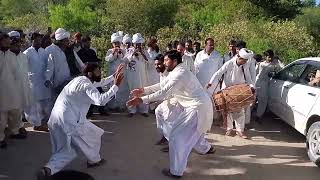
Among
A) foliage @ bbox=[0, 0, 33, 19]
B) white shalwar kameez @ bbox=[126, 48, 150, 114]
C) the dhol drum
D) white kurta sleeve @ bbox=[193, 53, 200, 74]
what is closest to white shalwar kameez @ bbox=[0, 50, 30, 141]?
white shalwar kameez @ bbox=[126, 48, 150, 114]

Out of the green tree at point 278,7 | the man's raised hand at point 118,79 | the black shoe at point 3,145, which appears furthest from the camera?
the green tree at point 278,7

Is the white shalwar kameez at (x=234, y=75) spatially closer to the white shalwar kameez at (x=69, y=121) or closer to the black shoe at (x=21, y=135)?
the white shalwar kameez at (x=69, y=121)

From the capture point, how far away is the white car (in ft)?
23.0

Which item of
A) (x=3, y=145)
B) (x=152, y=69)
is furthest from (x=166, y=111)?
(x=152, y=69)

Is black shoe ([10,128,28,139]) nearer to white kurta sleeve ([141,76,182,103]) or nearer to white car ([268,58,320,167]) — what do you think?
white kurta sleeve ([141,76,182,103])

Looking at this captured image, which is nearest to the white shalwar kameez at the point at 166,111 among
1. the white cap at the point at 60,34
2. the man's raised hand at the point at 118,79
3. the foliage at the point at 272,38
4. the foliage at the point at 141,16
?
the man's raised hand at the point at 118,79

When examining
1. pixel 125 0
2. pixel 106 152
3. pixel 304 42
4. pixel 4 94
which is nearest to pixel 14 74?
pixel 4 94

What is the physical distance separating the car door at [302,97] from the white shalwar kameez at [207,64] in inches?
63.4

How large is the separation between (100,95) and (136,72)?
4286mm

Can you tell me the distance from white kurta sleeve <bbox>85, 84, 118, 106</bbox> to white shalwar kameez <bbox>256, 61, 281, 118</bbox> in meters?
4.51

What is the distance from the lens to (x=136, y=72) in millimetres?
9938

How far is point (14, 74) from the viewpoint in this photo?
24.8 feet

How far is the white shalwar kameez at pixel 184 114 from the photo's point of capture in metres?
6.18

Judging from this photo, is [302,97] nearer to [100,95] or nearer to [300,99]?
[300,99]
